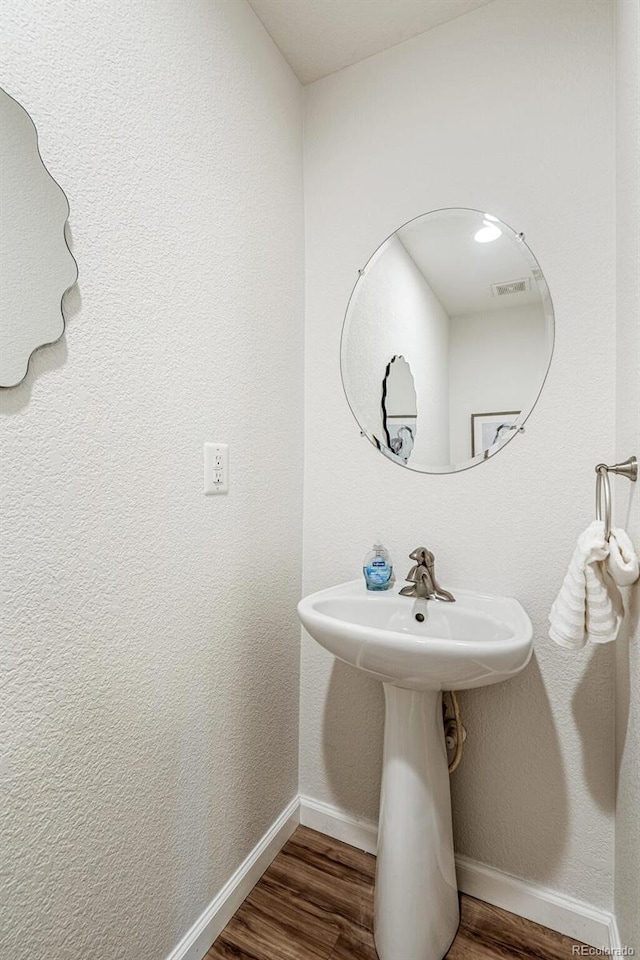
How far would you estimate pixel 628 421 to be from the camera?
998 millimetres

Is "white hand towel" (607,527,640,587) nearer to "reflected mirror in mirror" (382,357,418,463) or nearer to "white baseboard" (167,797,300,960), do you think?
"reflected mirror in mirror" (382,357,418,463)

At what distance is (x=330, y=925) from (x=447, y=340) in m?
1.57

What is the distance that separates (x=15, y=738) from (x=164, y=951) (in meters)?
0.69

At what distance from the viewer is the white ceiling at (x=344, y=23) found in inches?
51.5

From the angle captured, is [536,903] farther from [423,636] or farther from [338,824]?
[423,636]

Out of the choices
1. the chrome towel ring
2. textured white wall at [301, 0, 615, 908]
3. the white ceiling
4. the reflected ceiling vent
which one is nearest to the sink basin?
textured white wall at [301, 0, 615, 908]

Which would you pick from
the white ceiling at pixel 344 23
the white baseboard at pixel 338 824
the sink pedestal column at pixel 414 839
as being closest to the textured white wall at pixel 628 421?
the sink pedestal column at pixel 414 839

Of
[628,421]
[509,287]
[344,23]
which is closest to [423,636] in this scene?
[628,421]

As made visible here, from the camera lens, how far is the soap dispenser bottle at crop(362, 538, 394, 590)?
133 centimetres

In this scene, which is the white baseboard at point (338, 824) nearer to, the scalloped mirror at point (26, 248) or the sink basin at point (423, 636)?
the sink basin at point (423, 636)

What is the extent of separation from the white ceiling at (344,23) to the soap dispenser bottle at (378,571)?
1.50m

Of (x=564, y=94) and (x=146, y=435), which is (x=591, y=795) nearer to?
(x=146, y=435)

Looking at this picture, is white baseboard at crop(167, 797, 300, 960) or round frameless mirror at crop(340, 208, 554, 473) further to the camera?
round frameless mirror at crop(340, 208, 554, 473)

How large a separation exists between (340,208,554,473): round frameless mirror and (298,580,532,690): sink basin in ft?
1.29
